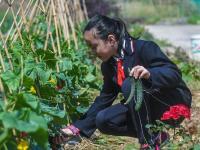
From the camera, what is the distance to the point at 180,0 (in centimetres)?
2345

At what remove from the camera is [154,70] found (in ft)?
12.2

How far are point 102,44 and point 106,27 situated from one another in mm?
106

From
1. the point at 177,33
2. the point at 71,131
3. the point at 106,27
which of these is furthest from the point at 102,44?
the point at 177,33

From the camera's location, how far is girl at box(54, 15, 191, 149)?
3.77 metres

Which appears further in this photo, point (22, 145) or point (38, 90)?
point (38, 90)

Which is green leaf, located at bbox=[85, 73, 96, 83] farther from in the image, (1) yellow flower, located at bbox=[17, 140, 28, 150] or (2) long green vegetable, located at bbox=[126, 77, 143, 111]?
(1) yellow flower, located at bbox=[17, 140, 28, 150]

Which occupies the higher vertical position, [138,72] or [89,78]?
[138,72]

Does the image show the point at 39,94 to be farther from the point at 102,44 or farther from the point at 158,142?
the point at 158,142

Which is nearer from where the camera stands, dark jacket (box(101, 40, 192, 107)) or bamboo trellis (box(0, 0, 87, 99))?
dark jacket (box(101, 40, 192, 107))

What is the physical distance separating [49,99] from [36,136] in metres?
1.35

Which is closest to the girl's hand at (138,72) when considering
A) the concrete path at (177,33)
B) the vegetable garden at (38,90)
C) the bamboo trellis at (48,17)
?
the vegetable garden at (38,90)

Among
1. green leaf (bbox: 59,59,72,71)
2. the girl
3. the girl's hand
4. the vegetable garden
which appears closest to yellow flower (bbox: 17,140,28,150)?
the vegetable garden

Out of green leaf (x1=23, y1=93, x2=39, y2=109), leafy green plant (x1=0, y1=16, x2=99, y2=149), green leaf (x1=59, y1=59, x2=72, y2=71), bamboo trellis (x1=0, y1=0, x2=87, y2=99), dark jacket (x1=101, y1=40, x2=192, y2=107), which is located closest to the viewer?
leafy green plant (x1=0, y1=16, x2=99, y2=149)

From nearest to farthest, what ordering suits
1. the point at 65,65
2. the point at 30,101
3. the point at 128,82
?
the point at 30,101
the point at 128,82
the point at 65,65
